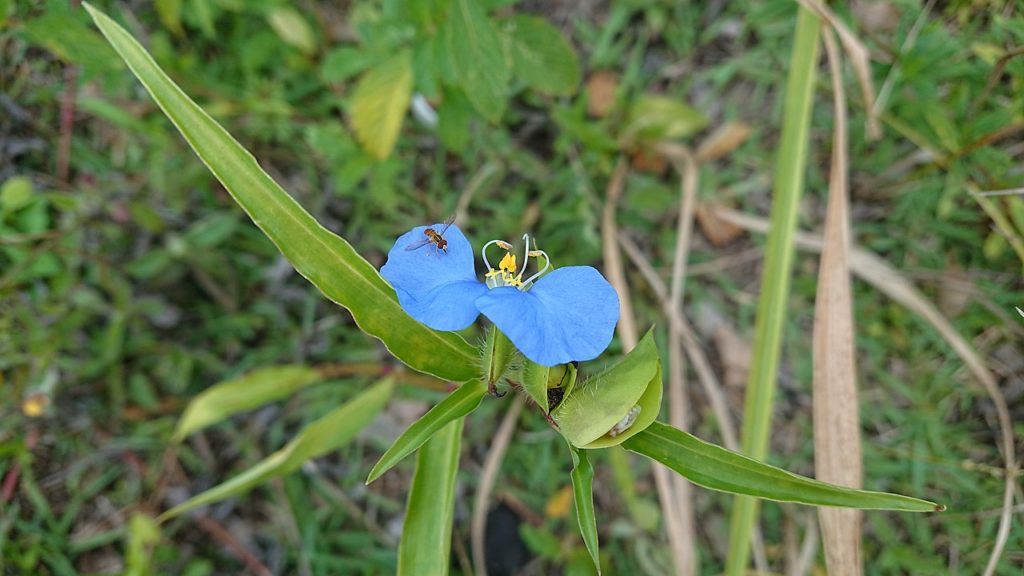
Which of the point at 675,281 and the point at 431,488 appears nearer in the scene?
the point at 431,488

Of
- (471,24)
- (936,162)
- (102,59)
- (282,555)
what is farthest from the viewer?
(282,555)

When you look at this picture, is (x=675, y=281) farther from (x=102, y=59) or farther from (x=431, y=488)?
(x=102, y=59)

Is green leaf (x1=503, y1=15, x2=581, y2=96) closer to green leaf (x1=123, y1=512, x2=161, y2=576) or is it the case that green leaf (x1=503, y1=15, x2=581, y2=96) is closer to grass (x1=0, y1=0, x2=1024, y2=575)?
grass (x1=0, y1=0, x2=1024, y2=575)

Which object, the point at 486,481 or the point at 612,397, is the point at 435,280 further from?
the point at 486,481

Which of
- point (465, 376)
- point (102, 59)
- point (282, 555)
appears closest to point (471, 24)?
point (465, 376)

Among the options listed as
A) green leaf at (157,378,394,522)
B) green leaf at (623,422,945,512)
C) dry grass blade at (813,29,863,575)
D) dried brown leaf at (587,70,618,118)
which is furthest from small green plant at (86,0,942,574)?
dried brown leaf at (587,70,618,118)

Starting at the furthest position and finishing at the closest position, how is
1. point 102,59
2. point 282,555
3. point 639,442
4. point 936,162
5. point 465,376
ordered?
point 282,555 < point 936,162 < point 102,59 < point 465,376 < point 639,442
